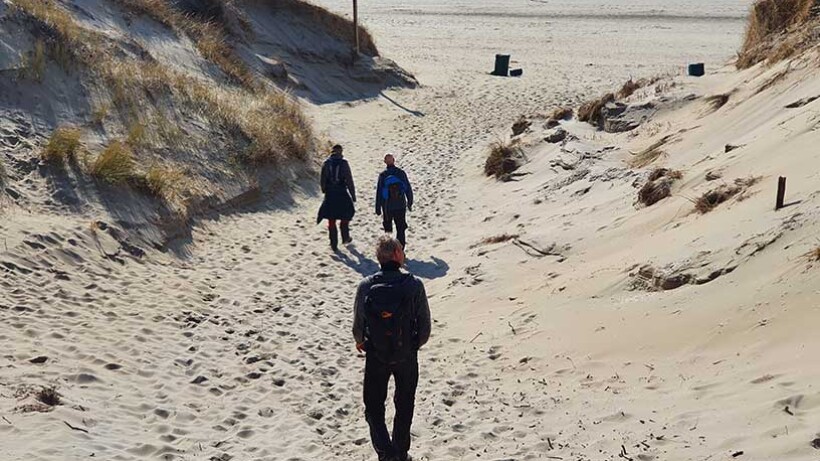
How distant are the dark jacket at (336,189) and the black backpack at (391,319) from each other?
689 cm

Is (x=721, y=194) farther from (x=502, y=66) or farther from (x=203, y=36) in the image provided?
(x=502, y=66)

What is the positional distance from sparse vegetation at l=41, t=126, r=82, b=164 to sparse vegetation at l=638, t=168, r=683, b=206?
7612 millimetres

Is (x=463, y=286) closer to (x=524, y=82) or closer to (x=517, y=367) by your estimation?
(x=517, y=367)

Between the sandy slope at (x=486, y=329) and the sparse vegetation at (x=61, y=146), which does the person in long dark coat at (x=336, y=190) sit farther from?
the sparse vegetation at (x=61, y=146)

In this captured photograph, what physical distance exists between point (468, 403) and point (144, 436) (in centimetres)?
257

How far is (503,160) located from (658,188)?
5.61 meters

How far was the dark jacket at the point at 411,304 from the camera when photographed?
5.57 m

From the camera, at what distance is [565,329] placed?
818 cm

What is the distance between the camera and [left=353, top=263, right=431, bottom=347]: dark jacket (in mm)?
5566

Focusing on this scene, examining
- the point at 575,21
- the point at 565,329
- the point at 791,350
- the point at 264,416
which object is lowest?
the point at 264,416

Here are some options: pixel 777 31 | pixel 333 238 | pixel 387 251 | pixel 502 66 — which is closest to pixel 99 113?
pixel 333 238

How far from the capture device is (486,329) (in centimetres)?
892

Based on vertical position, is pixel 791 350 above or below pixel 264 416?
above

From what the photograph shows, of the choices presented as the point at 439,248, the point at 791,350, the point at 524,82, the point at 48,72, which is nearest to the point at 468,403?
the point at 791,350
